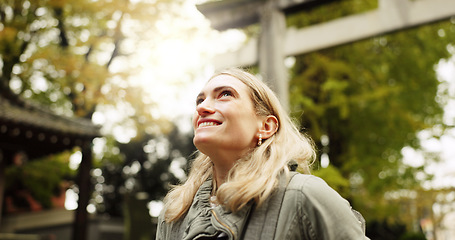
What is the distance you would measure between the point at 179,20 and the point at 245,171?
29.7 feet

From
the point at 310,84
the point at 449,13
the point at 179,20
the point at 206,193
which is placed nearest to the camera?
the point at 206,193

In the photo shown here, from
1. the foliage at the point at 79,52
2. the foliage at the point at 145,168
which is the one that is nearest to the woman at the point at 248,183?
the foliage at the point at 79,52

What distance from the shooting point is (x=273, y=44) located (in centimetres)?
495

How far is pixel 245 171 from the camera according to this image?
4.38ft

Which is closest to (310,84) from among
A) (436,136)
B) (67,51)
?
(436,136)

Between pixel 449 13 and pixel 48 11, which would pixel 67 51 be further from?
pixel 449 13

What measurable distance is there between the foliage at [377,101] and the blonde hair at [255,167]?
6.89 meters

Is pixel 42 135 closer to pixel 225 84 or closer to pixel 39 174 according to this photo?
pixel 39 174

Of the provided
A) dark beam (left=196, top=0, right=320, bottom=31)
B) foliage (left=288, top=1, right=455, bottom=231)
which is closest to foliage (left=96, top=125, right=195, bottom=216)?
foliage (left=288, top=1, right=455, bottom=231)

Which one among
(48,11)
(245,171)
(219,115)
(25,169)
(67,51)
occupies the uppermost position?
(48,11)

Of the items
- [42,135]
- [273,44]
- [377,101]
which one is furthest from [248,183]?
[42,135]

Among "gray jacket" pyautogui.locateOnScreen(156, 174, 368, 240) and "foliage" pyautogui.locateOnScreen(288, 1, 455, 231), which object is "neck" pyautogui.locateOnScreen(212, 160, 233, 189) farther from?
"foliage" pyautogui.locateOnScreen(288, 1, 455, 231)

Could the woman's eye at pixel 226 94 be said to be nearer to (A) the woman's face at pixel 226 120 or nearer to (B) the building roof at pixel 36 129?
(A) the woman's face at pixel 226 120

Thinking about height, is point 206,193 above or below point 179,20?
below
